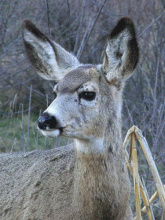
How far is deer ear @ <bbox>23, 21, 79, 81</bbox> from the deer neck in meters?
0.92

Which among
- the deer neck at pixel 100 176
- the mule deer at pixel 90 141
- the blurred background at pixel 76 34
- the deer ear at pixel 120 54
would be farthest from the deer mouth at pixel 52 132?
the blurred background at pixel 76 34

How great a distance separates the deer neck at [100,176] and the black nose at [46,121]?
49 centimetres

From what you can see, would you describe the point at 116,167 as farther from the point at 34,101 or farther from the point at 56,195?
the point at 34,101

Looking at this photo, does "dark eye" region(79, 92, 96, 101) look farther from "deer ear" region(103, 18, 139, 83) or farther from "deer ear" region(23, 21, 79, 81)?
"deer ear" region(23, 21, 79, 81)

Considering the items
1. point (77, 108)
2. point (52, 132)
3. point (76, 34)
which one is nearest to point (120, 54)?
point (77, 108)

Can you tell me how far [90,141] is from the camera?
14.7 feet

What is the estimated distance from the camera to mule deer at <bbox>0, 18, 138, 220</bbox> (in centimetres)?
440

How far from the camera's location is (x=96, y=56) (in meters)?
11.8

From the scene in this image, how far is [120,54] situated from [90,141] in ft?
2.79

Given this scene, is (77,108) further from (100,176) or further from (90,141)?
(100,176)

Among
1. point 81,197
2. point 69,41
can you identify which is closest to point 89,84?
→ point 81,197

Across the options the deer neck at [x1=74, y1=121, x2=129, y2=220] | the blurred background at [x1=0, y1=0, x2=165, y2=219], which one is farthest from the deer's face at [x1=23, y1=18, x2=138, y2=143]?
the blurred background at [x1=0, y1=0, x2=165, y2=219]

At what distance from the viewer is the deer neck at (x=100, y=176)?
4532 mm

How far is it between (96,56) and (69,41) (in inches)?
30.0
